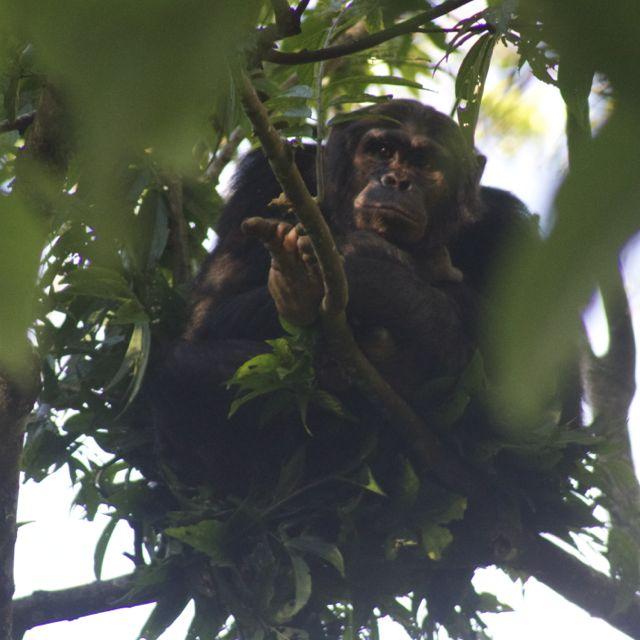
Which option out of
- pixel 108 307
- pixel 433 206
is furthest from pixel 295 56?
pixel 433 206

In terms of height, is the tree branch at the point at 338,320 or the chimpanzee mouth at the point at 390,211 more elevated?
the chimpanzee mouth at the point at 390,211

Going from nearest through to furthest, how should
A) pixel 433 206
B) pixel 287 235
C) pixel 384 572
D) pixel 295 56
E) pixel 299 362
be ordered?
pixel 295 56 < pixel 287 235 < pixel 299 362 < pixel 384 572 < pixel 433 206

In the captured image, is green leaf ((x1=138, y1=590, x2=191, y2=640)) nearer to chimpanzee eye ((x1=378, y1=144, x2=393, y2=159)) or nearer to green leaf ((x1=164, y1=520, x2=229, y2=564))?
green leaf ((x1=164, y1=520, x2=229, y2=564))

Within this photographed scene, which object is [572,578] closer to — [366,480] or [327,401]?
[366,480]

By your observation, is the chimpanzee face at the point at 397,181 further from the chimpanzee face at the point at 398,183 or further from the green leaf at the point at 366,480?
the green leaf at the point at 366,480

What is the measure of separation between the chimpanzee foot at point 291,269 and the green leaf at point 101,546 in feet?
4.53

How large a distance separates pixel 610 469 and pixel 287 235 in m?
1.68

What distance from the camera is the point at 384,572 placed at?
304 cm

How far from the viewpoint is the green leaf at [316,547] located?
289 centimetres

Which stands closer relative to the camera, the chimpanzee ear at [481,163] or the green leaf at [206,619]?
the chimpanzee ear at [481,163]

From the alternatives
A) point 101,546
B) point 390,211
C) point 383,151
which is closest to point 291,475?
point 101,546

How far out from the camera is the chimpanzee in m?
3.01

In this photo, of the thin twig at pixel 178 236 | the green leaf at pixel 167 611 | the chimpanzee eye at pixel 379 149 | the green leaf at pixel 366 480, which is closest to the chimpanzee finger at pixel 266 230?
the green leaf at pixel 366 480

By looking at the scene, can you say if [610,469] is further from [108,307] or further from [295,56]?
[295,56]
